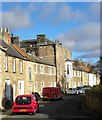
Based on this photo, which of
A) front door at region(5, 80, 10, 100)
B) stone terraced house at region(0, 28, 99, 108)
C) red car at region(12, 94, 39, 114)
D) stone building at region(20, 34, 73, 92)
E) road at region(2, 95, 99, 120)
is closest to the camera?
road at region(2, 95, 99, 120)

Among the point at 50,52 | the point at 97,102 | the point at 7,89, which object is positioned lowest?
the point at 97,102

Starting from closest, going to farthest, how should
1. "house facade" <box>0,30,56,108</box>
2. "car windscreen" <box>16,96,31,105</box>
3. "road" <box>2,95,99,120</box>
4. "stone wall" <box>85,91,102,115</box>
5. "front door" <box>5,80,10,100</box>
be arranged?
"road" <box>2,95,99,120</box> → "stone wall" <box>85,91,102,115</box> → "car windscreen" <box>16,96,31,105</box> → "house facade" <box>0,30,56,108</box> → "front door" <box>5,80,10,100</box>

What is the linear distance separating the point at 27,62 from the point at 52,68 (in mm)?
17008

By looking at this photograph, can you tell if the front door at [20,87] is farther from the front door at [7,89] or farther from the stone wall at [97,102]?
the stone wall at [97,102]

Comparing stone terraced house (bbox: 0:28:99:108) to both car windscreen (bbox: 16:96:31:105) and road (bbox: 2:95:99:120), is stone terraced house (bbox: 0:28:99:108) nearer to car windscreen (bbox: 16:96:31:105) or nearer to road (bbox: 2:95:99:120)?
road (bbox: 2:95:99:120)

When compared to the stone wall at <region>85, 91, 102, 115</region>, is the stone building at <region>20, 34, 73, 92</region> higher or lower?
higher

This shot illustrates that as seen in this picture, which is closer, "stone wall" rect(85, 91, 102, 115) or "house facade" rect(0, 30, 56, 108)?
"stone wall" rect(85, 91, 102, 115)

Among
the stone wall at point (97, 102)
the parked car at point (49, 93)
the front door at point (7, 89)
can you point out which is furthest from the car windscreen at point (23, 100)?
the parked car at point (49, 93)

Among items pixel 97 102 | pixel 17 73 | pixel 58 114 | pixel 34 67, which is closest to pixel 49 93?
pixel 34 67

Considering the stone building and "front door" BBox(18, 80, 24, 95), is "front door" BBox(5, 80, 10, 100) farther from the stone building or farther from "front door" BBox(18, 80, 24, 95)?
the stone building

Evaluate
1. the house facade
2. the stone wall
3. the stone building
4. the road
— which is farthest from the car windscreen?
the stone building

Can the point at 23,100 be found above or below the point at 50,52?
below

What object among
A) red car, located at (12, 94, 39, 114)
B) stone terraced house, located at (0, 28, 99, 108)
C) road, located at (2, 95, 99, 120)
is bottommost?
road, located at (2, 95, 99, 120)

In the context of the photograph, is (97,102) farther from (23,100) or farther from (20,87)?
(20,87)
